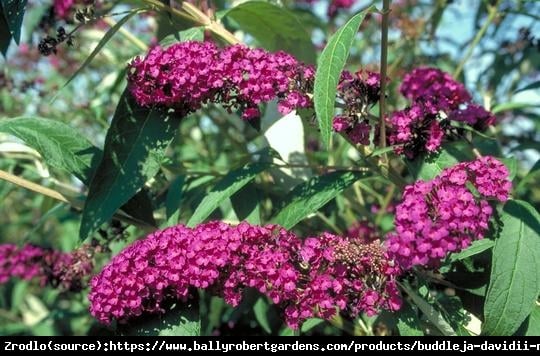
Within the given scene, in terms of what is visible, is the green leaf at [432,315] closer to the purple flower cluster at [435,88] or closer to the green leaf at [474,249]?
the green leaf at [474,249]

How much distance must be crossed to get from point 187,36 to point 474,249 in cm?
102

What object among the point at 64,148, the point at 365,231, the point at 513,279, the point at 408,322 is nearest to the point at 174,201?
the point at 64,148

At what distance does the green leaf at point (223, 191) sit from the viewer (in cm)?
189

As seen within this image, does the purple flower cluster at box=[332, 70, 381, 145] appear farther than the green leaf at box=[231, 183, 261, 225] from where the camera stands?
No

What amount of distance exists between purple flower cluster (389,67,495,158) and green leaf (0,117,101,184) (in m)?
0.91

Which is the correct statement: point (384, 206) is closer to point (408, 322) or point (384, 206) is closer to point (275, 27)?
point (275, 27)

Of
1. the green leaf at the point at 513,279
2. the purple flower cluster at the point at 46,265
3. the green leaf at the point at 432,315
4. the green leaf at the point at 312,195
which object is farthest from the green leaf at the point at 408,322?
the purple flower cluster at the point at 46,265

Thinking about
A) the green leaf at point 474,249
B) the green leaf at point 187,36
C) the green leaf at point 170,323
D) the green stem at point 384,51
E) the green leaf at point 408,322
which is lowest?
the green leaf at point 408,322

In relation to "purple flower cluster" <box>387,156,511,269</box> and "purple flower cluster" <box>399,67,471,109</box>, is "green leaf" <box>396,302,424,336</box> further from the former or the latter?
"purple flower cluster" <box>399,67,471,109</box>

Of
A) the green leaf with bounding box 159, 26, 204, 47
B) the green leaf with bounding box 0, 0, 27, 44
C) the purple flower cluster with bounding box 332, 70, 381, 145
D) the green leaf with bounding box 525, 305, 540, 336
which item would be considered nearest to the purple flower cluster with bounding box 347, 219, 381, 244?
the purple flower cluster with bounding box 332, 70, 381, 145

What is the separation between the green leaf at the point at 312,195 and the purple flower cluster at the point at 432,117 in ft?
0.59

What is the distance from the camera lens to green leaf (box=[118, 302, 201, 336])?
169 centimetres

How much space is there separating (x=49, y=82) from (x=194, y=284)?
2.91 metres

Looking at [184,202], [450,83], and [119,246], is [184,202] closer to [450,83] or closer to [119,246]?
[119,246]
